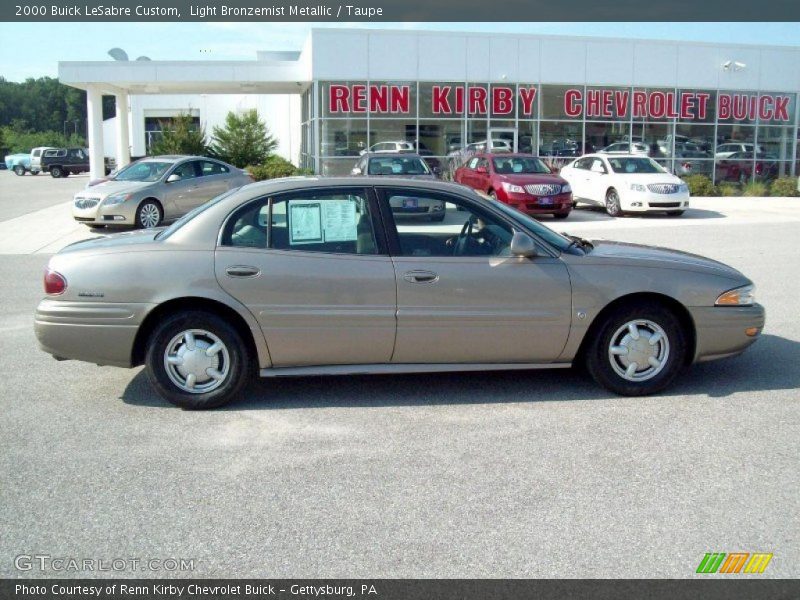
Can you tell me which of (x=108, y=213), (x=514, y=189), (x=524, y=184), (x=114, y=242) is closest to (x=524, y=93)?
(x=524, y=184)

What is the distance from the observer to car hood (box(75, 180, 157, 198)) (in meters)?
16.9

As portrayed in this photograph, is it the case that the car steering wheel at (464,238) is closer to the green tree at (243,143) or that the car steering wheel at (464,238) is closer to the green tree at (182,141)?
the green tree at (182,141)

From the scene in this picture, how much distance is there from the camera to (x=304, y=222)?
5.77m

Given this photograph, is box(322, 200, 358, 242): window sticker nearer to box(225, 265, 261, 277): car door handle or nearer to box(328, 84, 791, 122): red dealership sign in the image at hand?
box(225, 265, 261, 277): car door handle

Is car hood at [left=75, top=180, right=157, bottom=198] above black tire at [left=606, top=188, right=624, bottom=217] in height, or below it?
above

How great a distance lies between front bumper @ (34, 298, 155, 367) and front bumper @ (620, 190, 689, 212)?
17.7 metres

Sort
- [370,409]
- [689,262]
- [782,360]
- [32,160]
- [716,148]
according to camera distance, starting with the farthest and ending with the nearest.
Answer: [32,160] < [716,148] < [782,360] < [689,262] < [370,409]

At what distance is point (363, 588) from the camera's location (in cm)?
344

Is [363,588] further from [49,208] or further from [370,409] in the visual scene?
[49,208]

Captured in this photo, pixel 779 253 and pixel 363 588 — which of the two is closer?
pixel 363 588

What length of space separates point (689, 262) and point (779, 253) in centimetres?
894

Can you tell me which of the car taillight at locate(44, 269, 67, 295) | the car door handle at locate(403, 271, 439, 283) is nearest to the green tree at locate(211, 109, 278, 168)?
the car taillight at locate(44, 269, 67, 295)

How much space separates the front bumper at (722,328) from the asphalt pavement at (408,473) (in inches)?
12.5

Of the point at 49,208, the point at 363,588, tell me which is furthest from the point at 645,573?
the point at 49,208
